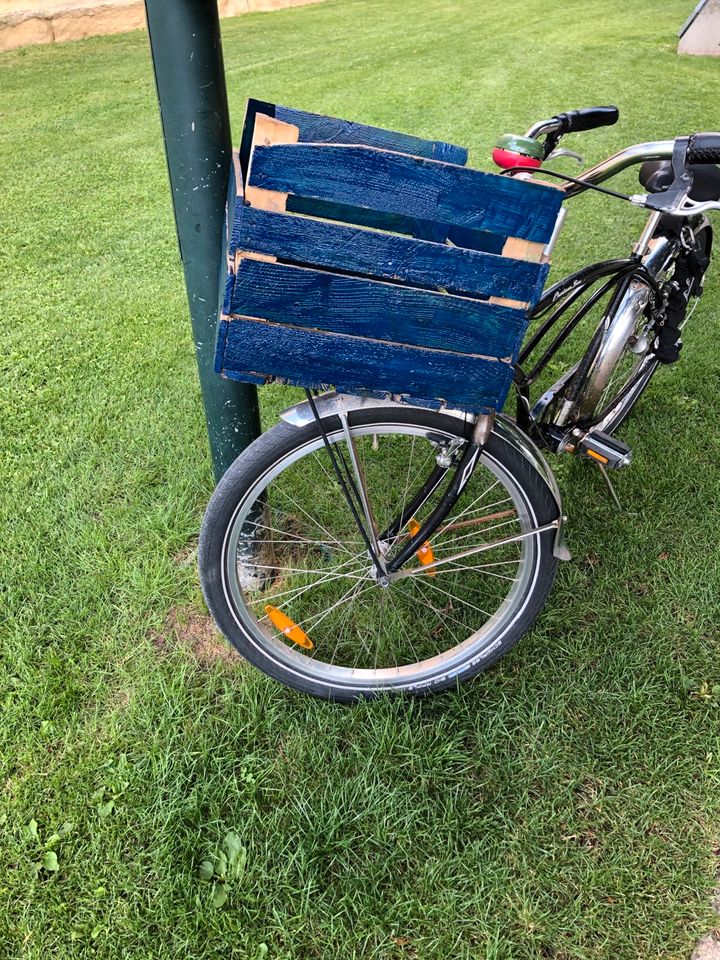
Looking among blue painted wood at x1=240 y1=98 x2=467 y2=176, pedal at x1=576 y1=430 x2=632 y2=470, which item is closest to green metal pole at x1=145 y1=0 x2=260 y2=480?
blue painted wood at x1=240 y1=98 x2=467 y2=176

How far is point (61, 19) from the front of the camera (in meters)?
11.3

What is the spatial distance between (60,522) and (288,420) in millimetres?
1385

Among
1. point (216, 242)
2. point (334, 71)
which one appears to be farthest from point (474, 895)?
point (334, 71)

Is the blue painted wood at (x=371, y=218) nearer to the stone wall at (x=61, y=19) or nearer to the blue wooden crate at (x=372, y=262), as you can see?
the blue wooden crate at (x=372, y=262)

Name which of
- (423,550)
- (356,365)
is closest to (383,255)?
(356,365)

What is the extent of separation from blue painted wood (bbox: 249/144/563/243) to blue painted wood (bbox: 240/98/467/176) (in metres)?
0.12

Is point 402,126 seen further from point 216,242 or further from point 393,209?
point 393,209

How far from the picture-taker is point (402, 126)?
23.7 feet

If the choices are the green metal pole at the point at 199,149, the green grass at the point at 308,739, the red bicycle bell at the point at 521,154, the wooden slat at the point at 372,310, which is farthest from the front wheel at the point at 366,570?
the red bicycle bell at the point at 521,154

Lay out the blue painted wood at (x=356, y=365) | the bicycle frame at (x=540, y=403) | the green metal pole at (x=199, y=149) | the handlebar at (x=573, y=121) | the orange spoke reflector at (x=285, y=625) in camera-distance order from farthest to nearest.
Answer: the handlebar at (x=573, y=121), the orange spoke reflector at (x=285, y=625), the bicycle frame at (x=540, y=403), the green metal pole at (x=199, y=149), the blue painted wood at (x=356, y=365)


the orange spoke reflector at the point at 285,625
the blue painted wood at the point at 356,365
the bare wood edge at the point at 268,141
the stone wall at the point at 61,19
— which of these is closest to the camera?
the bare wood edge at the point at 268,141

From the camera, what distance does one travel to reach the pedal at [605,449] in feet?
8.29

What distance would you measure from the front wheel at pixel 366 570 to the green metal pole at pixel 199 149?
0.39 m

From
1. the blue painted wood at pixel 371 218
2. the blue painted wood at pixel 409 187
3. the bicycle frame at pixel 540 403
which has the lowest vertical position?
the bicycle frame at pixel 540 403
